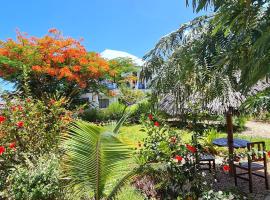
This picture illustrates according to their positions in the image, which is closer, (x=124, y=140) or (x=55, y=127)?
(x=124, y=140)

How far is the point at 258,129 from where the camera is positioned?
18703 mm

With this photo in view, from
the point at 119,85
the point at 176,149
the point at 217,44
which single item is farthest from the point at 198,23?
the point at 119,85

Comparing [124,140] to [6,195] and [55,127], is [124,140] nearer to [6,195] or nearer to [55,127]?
[6,195]

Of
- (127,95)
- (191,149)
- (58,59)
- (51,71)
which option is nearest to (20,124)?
(191,149)

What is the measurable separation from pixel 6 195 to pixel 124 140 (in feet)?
8.28

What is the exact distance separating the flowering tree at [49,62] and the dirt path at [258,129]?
32.5 feet

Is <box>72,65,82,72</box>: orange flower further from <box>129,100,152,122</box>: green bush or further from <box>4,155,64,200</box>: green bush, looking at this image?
<box>4,155,64,200</box>: green bush

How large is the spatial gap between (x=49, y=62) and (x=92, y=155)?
1594cm

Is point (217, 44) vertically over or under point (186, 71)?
over

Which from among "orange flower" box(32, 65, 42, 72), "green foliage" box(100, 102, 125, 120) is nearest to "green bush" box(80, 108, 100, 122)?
"green foliage" box(100, 102, 125, 120)

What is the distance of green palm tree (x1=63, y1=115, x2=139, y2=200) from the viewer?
3975 millimetres

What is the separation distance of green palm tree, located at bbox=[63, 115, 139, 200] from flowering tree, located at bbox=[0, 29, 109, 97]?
14765mm

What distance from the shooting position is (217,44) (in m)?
4.94

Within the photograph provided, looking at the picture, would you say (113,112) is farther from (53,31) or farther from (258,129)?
(258,129)
